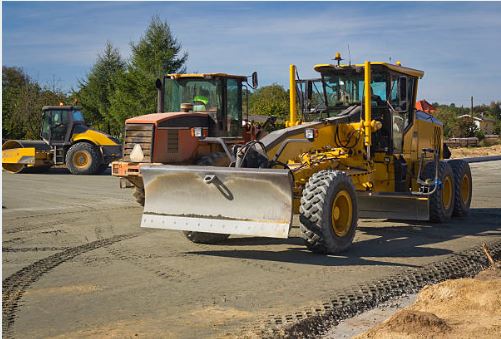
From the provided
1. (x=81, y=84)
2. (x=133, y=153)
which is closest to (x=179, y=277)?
(x=133, y=153)

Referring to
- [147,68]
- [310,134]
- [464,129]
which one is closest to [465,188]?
[310,134]

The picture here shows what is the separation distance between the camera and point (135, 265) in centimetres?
759

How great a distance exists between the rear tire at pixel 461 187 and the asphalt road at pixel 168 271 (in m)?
0.30

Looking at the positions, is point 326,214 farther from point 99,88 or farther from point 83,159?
point 99,88

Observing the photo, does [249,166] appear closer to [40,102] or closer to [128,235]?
[128,235]

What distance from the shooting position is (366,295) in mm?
6254

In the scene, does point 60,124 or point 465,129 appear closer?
point 60,124

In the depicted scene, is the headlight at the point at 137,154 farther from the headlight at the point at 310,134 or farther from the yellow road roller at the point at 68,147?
the yellow road roller at the point at 68,147

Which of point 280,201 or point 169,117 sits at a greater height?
point 169,117

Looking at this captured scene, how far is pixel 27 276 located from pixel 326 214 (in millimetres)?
3441

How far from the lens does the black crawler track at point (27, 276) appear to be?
5.64 m

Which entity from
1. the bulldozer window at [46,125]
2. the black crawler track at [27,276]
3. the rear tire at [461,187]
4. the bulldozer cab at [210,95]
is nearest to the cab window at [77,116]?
the bulldozer window at [46,125]

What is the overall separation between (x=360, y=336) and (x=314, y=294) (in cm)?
121

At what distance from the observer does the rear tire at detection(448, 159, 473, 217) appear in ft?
37.8
